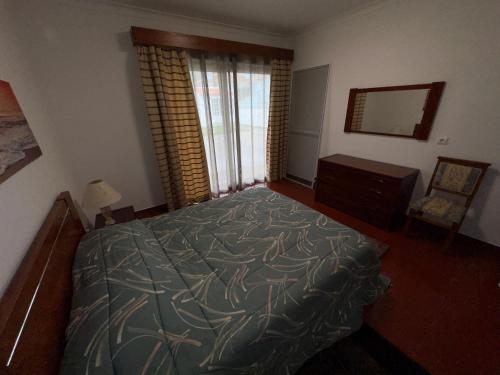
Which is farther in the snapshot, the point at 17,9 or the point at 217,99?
the point at 217,99

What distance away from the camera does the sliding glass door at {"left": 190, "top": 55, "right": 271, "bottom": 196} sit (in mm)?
2727

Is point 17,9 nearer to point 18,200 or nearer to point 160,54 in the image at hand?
point 160,54

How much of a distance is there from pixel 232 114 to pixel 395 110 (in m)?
2.14

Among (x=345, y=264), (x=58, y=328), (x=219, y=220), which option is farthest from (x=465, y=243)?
(x=58, y=328)

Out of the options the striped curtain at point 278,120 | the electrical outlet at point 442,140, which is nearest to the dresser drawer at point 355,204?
the electrical outlet at point 442,140

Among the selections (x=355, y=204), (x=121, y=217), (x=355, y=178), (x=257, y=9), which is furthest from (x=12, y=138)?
(x=355, y=204)

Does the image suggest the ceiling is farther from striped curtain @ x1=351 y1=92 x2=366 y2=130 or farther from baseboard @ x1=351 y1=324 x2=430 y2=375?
baseboard @ x1=351 y1=324 x2=430 y2=375

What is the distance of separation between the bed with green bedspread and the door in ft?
6.93

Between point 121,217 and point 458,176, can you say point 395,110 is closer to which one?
point 458,176

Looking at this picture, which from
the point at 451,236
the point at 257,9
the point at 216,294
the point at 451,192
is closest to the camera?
the point at 216,294

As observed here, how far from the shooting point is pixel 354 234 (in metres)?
1.43

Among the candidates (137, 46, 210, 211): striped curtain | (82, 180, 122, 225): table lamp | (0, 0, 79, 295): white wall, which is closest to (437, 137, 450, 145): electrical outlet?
(137, 46, 210, 211): striped curtain

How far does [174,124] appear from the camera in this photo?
2512 mm

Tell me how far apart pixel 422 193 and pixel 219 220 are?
245 centimetres
